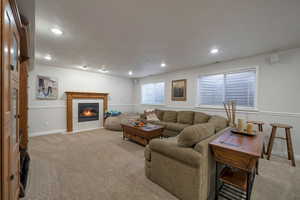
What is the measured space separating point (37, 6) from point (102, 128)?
Result: 4629 mm

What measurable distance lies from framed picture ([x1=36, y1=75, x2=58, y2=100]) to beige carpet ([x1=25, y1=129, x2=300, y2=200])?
1.77m

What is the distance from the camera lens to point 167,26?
2023 mm

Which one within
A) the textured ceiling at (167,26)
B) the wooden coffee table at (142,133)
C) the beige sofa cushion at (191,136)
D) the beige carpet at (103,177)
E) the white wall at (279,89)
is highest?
the textured ceiling at (167,26)

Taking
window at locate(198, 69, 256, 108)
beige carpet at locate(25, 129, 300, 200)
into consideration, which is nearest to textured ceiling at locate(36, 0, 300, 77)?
window at locate(198, 69, 256, 108)

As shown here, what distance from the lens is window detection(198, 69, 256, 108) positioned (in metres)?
3.43

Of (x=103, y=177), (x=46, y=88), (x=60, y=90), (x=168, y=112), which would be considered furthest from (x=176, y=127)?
(x=46, y=88)

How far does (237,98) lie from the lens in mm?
3650

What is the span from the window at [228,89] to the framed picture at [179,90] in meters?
0.60

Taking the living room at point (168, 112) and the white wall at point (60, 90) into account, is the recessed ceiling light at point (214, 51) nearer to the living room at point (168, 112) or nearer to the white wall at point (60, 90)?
the living room at point (168, 112)

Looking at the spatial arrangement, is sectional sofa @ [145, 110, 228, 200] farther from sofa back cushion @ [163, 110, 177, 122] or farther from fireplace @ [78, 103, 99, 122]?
fireplace @ [78, 103, 99, 122]

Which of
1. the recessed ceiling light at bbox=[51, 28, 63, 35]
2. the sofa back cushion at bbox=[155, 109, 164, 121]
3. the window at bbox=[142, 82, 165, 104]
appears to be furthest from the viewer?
the window at bbox=[142, 82, 165, 104]

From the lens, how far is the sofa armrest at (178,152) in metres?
A: 1.46

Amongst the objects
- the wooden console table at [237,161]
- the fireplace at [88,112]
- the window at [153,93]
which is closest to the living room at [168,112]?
the wooden console table at [237,161]

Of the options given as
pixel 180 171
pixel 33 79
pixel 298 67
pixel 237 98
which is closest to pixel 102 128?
pixel 33 79
